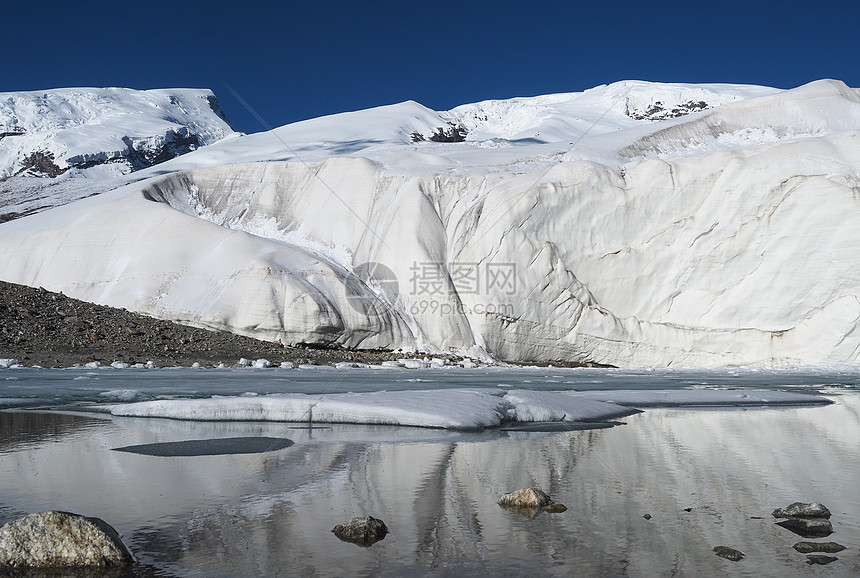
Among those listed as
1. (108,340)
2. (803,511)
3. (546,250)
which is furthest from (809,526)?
(108,340)

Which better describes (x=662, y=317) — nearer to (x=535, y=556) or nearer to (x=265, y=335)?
(x=265, y=335)

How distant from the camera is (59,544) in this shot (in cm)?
296

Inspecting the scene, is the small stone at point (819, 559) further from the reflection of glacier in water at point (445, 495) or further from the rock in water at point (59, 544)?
the rock in water at point (59, 544)

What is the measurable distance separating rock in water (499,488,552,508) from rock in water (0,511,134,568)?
6.48 ft

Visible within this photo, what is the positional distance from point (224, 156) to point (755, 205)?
110 feet

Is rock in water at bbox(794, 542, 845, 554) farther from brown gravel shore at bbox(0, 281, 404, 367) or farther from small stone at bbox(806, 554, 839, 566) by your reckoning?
brown gravel shore at bbox(0, 281, 404, 367)

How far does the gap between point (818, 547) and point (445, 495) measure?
194 cm

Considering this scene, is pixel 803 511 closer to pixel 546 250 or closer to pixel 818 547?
pixel 818 547

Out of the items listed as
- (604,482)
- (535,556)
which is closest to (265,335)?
(604,482)

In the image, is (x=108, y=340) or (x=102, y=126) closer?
(x=108, y=340)

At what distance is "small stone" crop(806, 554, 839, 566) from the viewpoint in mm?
3043

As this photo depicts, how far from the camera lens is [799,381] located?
1568 cm

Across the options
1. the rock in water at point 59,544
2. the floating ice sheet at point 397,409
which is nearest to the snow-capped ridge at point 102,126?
the floating ice sheet at point 397,409

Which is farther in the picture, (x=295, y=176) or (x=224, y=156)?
(x=224, y=156)
